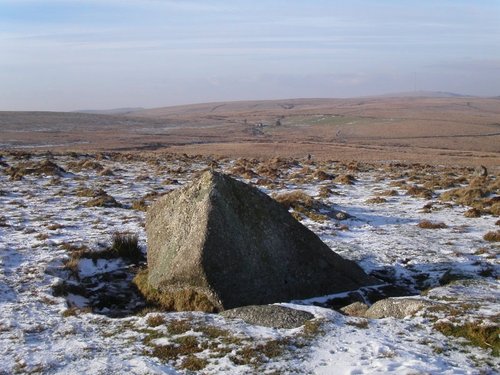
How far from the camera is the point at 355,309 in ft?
31.3

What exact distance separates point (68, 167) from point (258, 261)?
81.9ft

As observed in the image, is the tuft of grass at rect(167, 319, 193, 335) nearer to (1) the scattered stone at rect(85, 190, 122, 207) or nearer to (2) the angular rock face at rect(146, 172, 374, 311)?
(2) the angular rock face at rect(146, 172, 374, 311)

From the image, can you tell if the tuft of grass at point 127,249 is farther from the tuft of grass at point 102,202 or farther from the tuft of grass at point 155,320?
the tuft of grass at point 102,202

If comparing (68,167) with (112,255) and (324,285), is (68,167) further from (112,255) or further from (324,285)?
(324,285)

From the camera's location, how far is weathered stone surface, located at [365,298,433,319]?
347 inches

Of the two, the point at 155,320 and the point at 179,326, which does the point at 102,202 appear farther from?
the point at 179,326

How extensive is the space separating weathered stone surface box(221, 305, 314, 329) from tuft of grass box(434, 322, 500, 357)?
216 centimetres

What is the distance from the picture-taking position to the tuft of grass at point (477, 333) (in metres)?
7.29

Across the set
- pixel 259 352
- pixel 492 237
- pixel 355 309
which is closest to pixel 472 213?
pixel 492 237

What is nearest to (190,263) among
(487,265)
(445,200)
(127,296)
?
(127,296)

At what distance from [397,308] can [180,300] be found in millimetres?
4143

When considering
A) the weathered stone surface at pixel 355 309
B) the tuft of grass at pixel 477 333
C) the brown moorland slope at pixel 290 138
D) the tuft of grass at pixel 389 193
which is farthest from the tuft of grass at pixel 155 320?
the brown moorland slope at pixel 290 138

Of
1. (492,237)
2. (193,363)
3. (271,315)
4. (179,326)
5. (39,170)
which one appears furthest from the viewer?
(39,170)

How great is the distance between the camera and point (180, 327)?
806 cm
